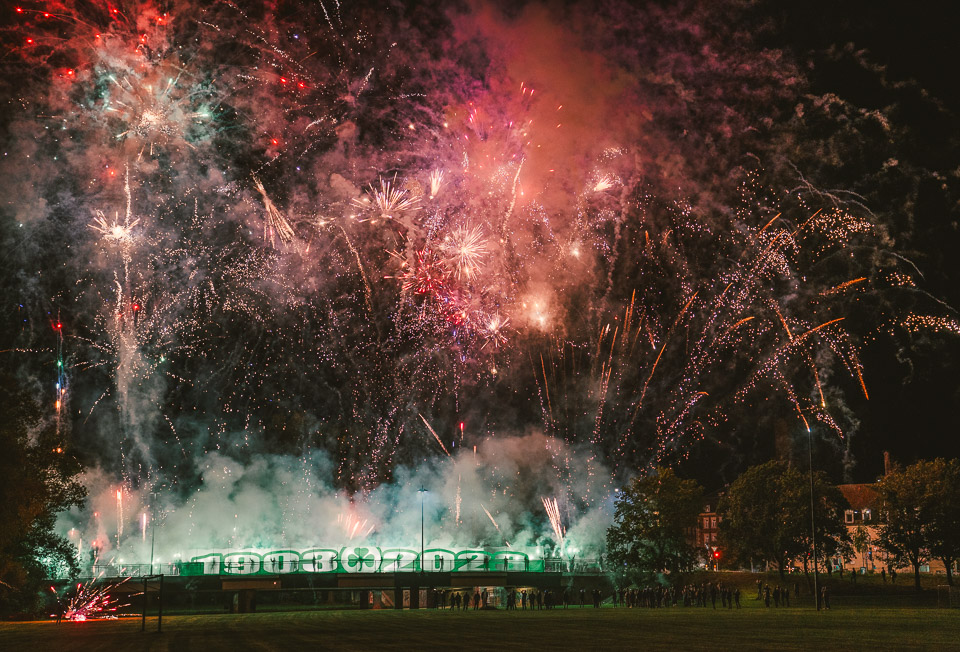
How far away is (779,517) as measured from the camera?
79.1 m

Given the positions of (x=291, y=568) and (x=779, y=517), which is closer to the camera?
(x=779, y=517)

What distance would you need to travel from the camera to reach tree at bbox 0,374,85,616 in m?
46.8

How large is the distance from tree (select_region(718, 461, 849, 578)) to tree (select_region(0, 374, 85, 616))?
55.8m

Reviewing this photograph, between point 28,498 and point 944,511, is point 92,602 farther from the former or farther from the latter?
point 944,511

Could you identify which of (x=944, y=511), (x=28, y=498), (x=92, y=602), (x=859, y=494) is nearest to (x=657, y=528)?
(x=944, y=511)

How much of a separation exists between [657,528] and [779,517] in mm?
11224

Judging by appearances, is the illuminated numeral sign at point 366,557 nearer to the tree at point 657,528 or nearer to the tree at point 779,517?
the tree at point 657,528

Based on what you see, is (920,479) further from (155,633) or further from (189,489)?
(189,489)

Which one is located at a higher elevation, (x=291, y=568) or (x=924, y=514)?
(x=924, y=514)

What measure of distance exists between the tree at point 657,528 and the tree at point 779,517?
373 centimetres

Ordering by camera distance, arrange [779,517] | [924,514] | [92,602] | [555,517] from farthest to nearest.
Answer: [555,517] < [779,517] < [924,514] < [92,602]

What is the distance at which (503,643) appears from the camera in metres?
28.3

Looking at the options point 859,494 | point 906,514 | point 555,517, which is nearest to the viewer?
point 906,514

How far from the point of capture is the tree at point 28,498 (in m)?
46.8
